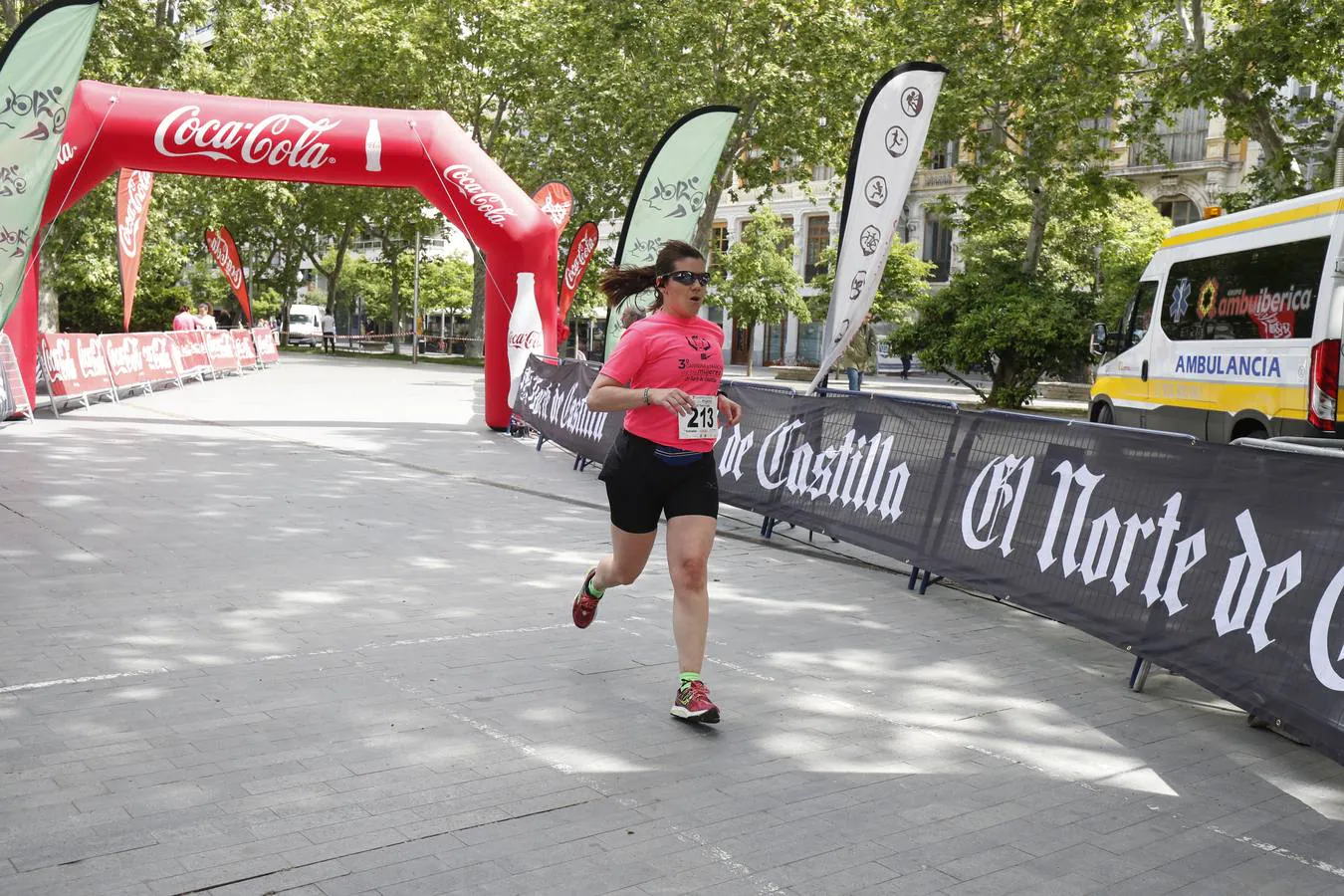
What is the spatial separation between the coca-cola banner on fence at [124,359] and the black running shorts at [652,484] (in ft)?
56.7

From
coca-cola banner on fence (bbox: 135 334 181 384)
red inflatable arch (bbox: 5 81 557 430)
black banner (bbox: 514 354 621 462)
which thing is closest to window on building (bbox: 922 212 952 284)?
coca-cola banner on fence (bbox: 135 334 181 384)

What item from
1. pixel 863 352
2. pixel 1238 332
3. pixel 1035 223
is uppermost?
pixel 1035 223

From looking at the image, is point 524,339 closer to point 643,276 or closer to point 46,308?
point 643,276

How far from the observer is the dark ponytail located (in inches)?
207

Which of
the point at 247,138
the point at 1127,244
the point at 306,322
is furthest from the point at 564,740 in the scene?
the point at 306,322

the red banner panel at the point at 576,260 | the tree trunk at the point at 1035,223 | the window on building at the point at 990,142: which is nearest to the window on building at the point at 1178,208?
the window on building at the point at 990,142

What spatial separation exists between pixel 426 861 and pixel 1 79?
26.1ft

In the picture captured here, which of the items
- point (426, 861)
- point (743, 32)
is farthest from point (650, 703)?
point (743, 32)

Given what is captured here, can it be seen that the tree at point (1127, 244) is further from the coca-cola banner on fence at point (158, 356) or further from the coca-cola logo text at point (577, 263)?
the coca-cola banner on fence at point (158, 356)

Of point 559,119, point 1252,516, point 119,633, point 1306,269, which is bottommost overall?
point 119,633

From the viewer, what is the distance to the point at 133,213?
1983 cm

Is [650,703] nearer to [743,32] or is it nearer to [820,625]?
[820,625]

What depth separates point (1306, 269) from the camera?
39.3ft

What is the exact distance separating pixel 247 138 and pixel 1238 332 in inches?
459
